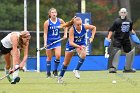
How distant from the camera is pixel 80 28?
16297mm

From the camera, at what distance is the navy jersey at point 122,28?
20.2m

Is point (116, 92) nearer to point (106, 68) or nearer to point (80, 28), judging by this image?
point (80, 28)

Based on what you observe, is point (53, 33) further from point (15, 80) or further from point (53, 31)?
point (15, 80)

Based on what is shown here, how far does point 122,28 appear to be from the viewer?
66.8 feet

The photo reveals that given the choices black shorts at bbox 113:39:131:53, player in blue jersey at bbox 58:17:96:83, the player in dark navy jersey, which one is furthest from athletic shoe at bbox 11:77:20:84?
black shorts at bbox 113:39:131:53

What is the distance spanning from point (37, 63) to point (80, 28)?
8.62 meters

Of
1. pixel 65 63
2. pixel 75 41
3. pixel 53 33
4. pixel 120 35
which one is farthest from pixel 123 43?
pixel 65 63

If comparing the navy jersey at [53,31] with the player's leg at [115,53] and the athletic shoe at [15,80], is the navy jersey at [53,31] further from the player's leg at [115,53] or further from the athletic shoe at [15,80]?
the athletic shoe at [15,80]

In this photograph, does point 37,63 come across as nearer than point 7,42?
No

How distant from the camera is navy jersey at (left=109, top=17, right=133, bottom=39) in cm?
2025

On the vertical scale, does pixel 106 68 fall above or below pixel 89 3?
below

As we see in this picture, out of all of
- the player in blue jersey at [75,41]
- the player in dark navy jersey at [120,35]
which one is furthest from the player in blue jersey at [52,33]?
the player in dark navy jersey at [120,35]

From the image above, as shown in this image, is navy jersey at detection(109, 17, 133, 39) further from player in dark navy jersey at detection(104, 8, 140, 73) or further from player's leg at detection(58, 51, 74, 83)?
player's leg at detection(58, 51, 74, 83)

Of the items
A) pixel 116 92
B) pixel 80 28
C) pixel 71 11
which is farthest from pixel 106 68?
pixel 116 92
